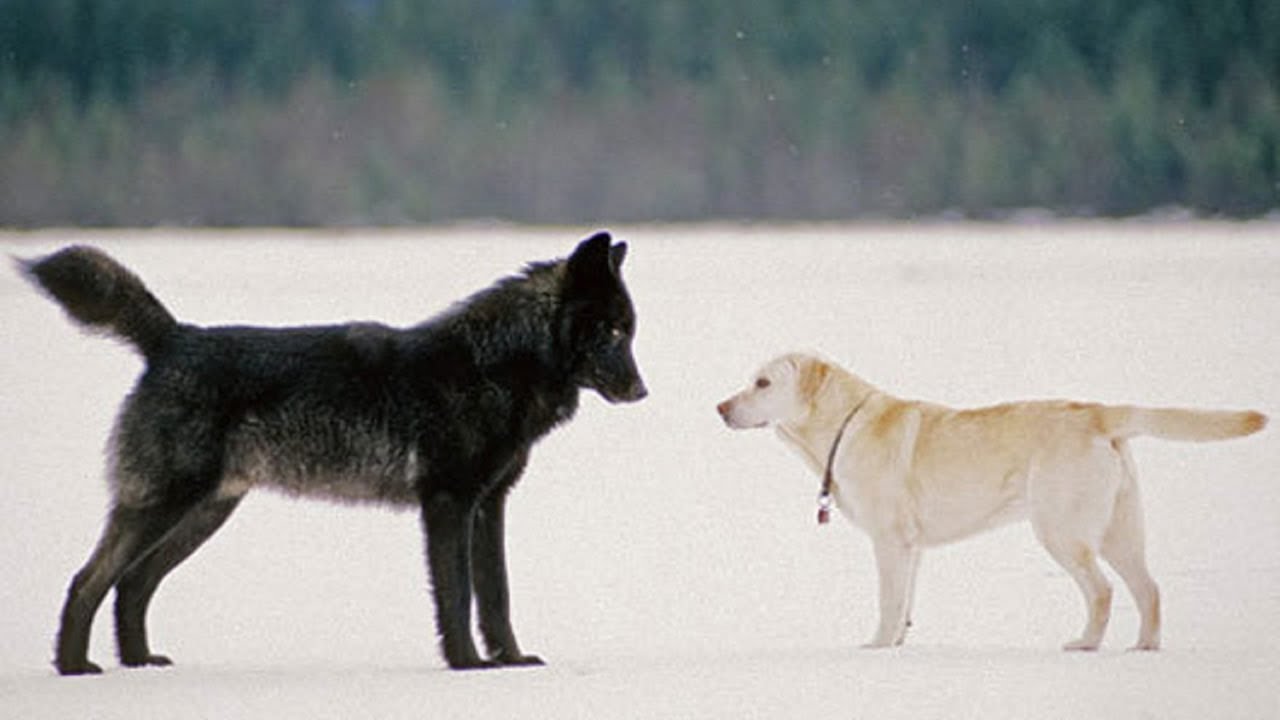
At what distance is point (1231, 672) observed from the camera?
5164 mm

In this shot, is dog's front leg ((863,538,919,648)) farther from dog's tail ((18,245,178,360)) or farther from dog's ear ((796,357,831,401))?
dog's tail ((18,245,178,360))

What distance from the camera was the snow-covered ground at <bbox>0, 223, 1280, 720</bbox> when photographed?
5137 millimetres

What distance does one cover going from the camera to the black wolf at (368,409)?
17.6 ft

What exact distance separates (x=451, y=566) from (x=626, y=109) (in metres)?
12.2

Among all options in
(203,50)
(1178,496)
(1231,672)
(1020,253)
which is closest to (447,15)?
(203,50)

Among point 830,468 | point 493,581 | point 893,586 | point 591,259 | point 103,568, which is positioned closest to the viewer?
point 103,568

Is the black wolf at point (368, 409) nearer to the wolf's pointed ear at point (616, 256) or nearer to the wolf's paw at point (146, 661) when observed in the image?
the wolf's pointed ear at point (616, 256)

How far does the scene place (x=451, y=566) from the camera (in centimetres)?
542

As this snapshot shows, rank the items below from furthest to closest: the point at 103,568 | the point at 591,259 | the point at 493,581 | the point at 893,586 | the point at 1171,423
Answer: the point at 893,586, the point at 493,581, the point at 591,259, the point at 1171,423, the point at 103,568

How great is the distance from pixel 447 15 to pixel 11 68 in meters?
4.35

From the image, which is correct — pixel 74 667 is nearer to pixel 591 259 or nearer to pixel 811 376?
pixel 591 259

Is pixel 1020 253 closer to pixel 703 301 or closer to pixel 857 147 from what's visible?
pixel 857 147

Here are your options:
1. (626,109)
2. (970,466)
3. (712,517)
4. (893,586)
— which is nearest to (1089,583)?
(970,466)

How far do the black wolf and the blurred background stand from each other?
1123 centimetres
